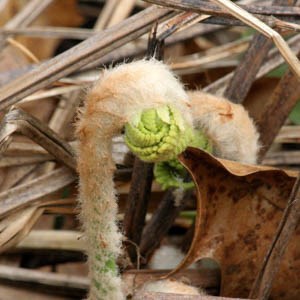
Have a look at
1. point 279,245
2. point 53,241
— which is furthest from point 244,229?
point 53,241

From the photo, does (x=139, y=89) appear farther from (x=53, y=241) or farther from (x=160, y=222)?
(x=53, y=241)

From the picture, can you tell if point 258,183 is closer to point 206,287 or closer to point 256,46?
point 206,287

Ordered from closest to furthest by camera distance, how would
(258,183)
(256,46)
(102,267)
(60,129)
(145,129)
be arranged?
(145,129)
(102,267)
(258,183)
(256,46)
(60,129)

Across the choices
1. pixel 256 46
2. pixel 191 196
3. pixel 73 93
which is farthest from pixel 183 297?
pixel 73 93

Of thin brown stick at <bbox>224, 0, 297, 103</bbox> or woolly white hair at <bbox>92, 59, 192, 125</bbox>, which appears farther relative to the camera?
thin brown stick at <bbox>224, 0, 297, 103</bbox>

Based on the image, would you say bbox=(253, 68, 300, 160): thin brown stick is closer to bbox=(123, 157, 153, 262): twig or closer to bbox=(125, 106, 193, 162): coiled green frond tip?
bbox=(123, 157, 153, 262): twig

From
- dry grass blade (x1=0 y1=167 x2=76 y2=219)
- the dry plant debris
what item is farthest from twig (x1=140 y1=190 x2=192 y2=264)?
dry grass blade (x1=0 y1=167 x2=76 y2=219)
